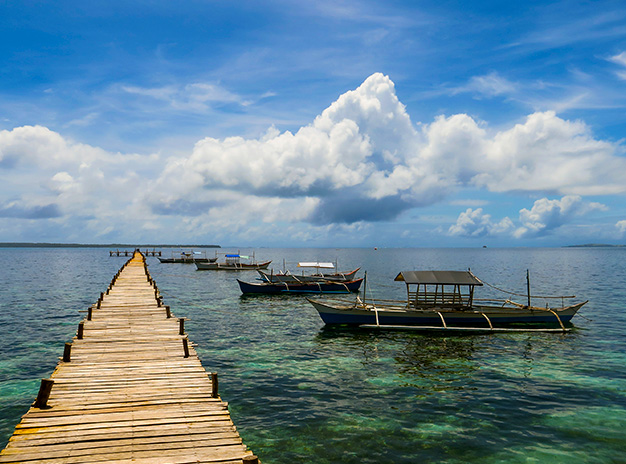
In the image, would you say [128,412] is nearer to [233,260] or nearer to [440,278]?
[440,278]

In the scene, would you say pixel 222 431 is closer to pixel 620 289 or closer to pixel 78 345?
pixel 78 345

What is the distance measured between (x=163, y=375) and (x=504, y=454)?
11103 millimetres

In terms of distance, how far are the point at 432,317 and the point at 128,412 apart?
24.9 meters

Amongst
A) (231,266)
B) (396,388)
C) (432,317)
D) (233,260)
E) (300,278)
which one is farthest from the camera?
(233,260)

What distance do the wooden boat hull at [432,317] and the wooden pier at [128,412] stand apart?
16966 millimetres

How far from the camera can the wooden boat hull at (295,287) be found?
176 ft

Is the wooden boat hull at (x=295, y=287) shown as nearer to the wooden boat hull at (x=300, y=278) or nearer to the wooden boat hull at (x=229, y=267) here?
the wooden boat hull at (x=300, y=278)

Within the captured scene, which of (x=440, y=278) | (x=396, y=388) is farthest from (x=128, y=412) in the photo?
(x=440, y=278)

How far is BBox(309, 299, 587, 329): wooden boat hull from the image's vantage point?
101 feet

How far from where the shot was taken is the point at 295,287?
A: 180 ft

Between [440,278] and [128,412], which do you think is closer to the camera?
[128,412]

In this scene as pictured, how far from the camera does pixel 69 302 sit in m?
44.0

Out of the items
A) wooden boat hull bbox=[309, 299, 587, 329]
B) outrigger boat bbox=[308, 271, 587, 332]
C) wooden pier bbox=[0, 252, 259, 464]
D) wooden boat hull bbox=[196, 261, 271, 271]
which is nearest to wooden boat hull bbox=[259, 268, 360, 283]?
wooden boat hull bbox=[309, 299, 587, 329]

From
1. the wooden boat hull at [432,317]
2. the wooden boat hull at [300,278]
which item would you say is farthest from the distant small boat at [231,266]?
the wooden boat hull at [432,317]
